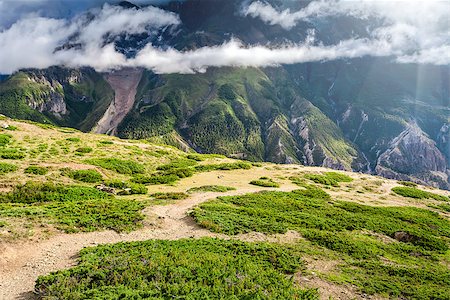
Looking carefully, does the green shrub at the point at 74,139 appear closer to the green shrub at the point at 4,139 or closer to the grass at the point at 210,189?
the green shrub at the point at 4,139

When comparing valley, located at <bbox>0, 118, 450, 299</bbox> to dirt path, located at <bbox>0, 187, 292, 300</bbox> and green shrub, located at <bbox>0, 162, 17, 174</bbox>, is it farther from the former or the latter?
green shrub, located at <bbox>0, 162, 17, 174</bbox>

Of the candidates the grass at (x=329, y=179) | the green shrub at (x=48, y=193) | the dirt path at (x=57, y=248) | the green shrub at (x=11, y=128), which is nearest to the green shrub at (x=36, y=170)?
the green shrub at (x=48, y=193)

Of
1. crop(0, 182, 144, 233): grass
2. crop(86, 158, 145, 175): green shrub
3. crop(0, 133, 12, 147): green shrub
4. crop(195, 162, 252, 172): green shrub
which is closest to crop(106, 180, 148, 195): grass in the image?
crop(0, 182, 144, 233): grass

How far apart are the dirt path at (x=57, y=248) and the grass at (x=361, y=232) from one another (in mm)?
2408

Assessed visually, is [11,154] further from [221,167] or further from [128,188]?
[221,167]

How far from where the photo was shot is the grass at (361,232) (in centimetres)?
2503

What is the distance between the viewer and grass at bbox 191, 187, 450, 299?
2503cm

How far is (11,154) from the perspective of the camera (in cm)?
5138

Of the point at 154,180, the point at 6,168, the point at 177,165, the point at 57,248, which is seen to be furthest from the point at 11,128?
the point at 57,248

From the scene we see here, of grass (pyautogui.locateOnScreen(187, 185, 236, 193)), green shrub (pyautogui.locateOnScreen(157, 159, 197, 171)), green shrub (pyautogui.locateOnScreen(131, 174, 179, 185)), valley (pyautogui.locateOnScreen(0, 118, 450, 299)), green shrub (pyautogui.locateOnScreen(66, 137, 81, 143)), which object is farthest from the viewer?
green shrub (pyautogui.locateOnScreen(66, 137, 81, 143))

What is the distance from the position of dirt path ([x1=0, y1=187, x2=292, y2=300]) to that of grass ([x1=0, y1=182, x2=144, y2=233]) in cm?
130

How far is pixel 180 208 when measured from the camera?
37188 mm

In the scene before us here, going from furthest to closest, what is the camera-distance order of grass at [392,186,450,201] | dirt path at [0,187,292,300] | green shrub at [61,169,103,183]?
grass at [392,186,450,201]
green shrub at [61,169,103,183]
dirt path at [0,187,292,300]

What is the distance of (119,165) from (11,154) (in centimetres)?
1654
